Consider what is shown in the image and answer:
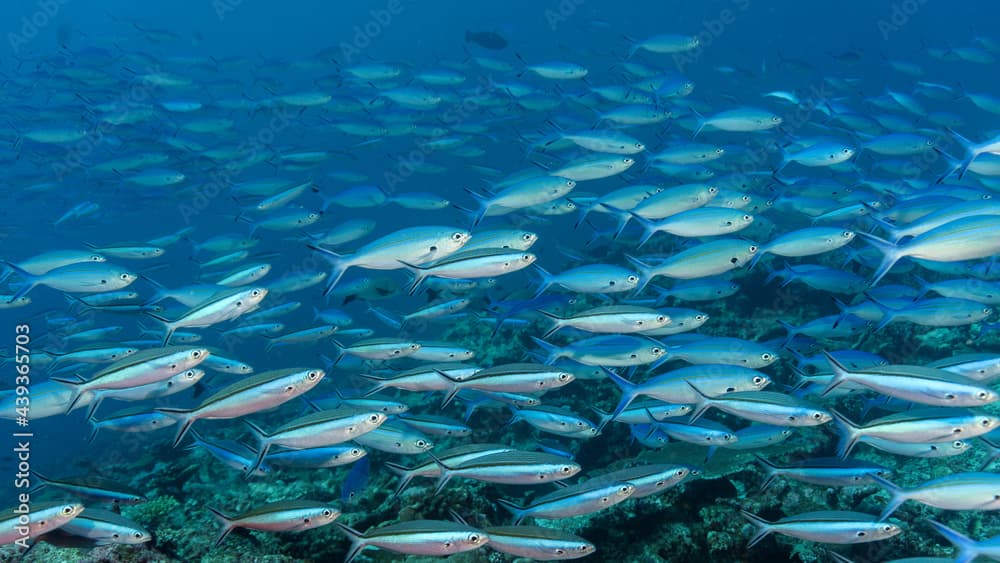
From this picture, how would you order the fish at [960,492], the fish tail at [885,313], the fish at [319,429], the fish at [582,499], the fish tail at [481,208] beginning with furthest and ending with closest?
the fish tail at [481,208] → the fish tail at [885,313] → the fish at [319,429] → the fish at [582,499] → the fish at [960,492]

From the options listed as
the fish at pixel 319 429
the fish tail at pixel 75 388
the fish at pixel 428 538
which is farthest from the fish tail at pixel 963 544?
the fish tail at pixel 75 388

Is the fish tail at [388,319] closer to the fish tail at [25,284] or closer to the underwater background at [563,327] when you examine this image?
the underwater background at [563,327]

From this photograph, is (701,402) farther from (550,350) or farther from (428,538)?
(428,538)

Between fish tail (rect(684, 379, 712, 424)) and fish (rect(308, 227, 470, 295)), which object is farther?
fish (rect(308, 227, 470, 295))

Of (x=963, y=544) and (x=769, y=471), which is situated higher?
(x=963, y=544)

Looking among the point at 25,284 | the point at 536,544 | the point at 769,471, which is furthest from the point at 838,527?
the point at 25,284

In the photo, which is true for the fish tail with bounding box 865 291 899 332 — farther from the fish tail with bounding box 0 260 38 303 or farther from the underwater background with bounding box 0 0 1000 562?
the fish tail with bounding box 0 260 38 303

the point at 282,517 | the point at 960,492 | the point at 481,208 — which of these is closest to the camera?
the point at 960,492

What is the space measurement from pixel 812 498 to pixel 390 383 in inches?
137

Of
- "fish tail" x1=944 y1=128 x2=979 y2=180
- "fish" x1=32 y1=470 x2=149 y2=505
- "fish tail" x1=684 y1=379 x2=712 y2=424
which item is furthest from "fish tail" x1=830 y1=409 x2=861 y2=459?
"fish" x1=32 y1=470 x2=149 y2=505

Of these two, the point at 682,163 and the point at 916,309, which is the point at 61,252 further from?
the point at 916,309

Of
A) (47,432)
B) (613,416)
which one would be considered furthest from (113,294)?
(47,432)

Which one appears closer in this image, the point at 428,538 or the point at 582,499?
the point at 428,538

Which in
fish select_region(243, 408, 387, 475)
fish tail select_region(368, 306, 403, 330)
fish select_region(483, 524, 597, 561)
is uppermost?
fish select_region(243, 408, 387, 475)
